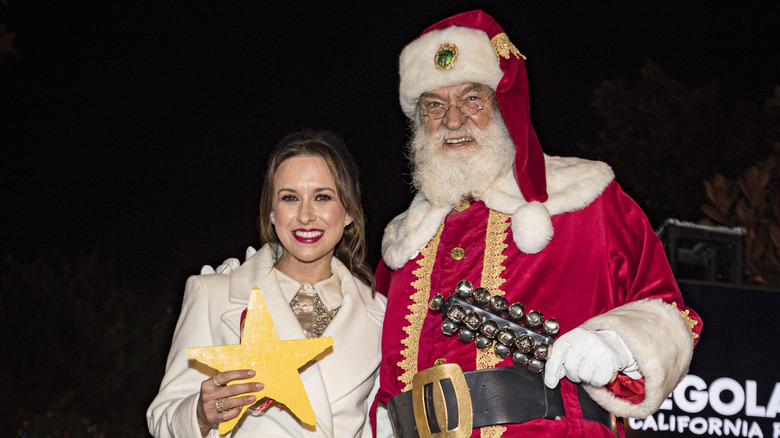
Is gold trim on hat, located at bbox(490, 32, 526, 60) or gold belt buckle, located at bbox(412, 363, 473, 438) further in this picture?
gold trim on hat, located at bbox(490, 32, 526, 60)

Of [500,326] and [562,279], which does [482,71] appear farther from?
[500,326]

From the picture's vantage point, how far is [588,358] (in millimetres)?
1953

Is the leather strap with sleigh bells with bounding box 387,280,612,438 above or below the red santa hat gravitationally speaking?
below

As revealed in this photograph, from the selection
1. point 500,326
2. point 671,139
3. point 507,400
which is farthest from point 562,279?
point 671,139

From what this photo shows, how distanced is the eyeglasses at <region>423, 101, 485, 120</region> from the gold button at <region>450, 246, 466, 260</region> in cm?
47

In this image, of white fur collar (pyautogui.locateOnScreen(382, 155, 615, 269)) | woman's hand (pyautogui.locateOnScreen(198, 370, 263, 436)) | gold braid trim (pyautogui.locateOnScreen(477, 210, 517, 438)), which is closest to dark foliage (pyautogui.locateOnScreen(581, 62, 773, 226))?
white fur collar (pyautogui.locateOnScreen(382, 155, 615, 269))

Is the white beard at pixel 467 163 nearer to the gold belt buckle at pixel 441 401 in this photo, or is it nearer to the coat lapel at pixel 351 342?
the coat lapel at pixel 351 342

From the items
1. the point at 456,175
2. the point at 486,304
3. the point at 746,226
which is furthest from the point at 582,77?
the point at 486,304

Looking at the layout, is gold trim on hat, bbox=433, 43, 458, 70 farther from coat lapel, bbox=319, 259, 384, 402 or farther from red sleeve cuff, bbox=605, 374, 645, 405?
red sleeve cuff, bbox=605, 374, 645, 405

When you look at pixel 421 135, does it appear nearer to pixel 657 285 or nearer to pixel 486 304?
pixel 486 304

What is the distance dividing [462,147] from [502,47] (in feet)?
1.21

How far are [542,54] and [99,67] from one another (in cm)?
369

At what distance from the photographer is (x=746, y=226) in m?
4.50

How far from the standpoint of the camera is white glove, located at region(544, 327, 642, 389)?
1.95 meters
